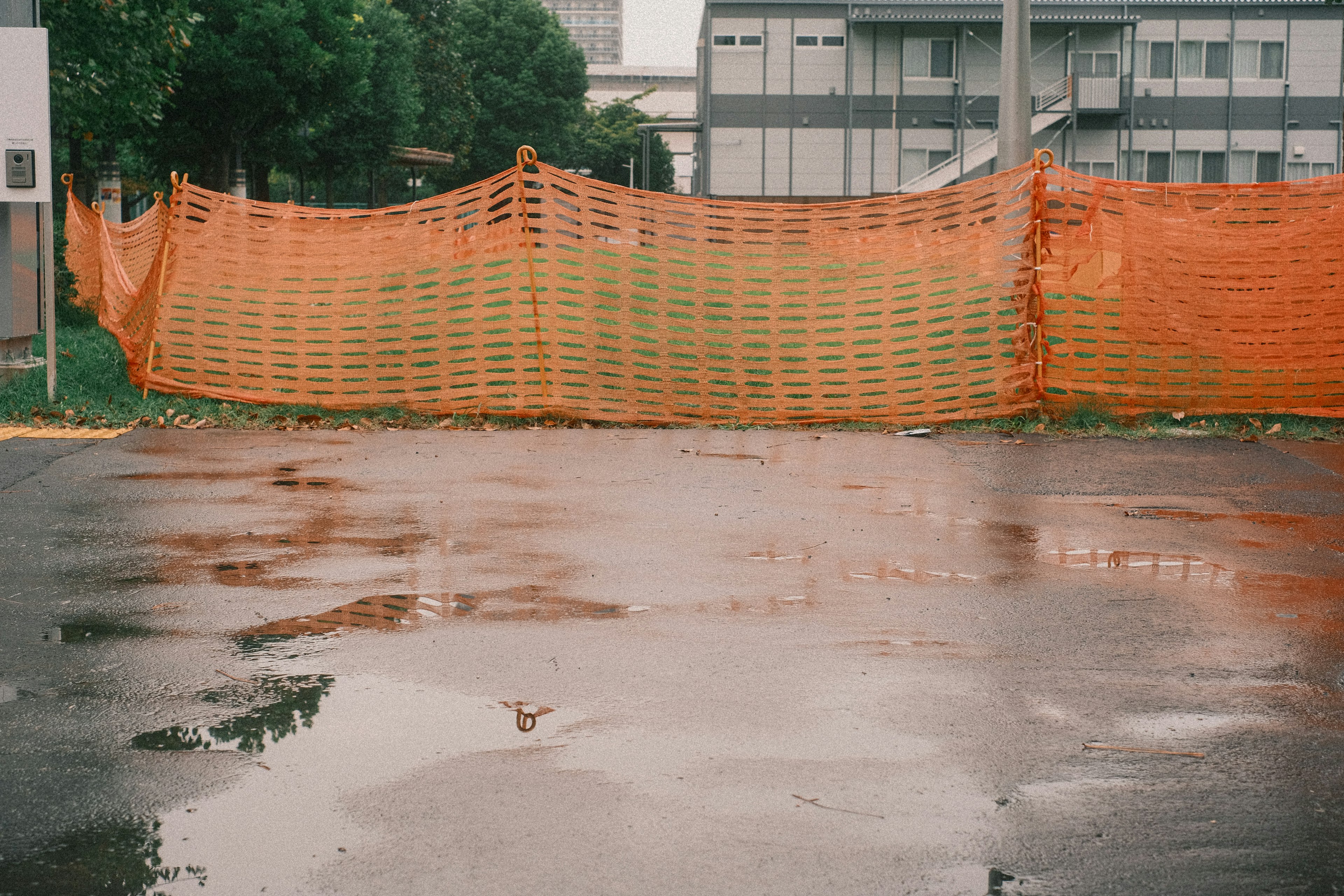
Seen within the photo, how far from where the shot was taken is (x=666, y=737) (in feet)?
13.1

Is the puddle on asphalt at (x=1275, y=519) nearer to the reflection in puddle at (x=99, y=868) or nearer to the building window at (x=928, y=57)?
the reflection in puddle at (x=99, y=868)

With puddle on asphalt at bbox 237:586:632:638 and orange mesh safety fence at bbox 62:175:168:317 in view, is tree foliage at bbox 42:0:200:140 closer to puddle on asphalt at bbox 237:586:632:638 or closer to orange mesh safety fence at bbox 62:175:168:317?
orange mesh safety fence at bbox 62:175:168:317

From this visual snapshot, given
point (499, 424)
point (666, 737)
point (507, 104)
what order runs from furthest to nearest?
point (507, 104), point (499, 424), point (666, 737)

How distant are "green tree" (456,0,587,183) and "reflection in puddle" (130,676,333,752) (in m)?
72.9

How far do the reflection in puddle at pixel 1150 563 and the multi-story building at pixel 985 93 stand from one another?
4173 cm

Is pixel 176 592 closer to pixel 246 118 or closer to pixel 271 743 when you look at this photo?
pixel 271 743

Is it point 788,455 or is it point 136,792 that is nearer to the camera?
point 136,792

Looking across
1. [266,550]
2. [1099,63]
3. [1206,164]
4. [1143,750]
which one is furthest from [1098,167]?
[1143,750]

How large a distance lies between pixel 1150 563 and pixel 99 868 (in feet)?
15.8

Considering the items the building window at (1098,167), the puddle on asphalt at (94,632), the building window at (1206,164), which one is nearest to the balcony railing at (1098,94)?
the building window at (1098,167)

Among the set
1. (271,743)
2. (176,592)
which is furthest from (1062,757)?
(176,592)

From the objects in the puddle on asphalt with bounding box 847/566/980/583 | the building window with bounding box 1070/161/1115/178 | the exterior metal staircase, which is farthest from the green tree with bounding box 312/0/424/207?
the puddle on asphalt with bounding box 847/566/980/583

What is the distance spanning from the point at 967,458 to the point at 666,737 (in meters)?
6.14

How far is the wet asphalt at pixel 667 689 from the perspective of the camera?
3215 mm
